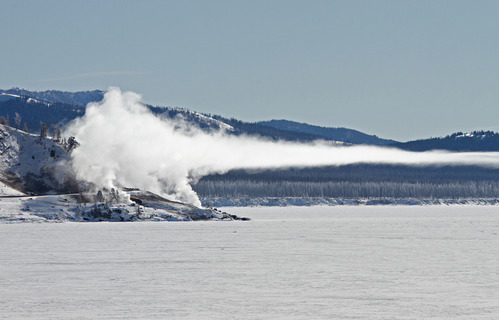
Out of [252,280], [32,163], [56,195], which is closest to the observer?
[252,280]

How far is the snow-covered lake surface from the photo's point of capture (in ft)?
87.4

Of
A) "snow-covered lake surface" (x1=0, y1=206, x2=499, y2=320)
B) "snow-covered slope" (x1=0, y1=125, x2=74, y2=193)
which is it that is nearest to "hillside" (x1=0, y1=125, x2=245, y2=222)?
"snow-covered slope" (x1=0, y1=125, x2=74, y2=193)

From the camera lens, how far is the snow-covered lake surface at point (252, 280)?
2664 centimetres

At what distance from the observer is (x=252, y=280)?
3500 centimetres

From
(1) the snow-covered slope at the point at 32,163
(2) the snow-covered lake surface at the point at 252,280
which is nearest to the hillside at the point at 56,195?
(1) the snow-covered slope at the point at 32,163

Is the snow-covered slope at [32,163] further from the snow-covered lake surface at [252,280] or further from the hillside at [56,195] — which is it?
the snow-covered lake surface at [252,280]

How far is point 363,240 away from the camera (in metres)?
61.2

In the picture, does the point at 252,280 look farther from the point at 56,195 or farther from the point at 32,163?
the point at 32,163

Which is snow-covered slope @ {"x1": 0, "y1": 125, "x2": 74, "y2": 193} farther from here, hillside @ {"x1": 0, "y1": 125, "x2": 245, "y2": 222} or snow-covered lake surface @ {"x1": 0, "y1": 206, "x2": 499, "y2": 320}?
snow-covered lake surface @ {"x1": 0, "y1": 206, "x2": 499, "y2": 320}

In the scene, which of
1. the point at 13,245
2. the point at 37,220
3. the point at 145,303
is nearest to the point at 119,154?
the point at 37,220

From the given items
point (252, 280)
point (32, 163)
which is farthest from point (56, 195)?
point (252, 280)

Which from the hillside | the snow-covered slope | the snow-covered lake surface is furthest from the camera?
the snow-covered slope

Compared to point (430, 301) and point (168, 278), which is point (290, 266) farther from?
point (430, 301)

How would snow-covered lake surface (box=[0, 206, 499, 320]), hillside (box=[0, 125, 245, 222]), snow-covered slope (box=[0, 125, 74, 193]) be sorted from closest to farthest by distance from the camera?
snow-covered lake surface (box=[0, 206, 499, 320]) → hillside (box=[0, 125, 245, 222]) → snow-covered slope (box=[0, 125, 74, 193])
